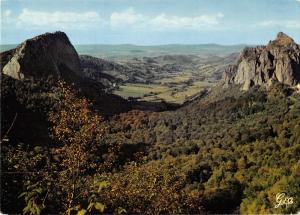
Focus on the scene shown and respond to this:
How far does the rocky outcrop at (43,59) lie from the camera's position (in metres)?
97.3

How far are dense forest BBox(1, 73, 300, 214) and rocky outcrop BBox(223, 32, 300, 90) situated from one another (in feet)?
23.6

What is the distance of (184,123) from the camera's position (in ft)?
319

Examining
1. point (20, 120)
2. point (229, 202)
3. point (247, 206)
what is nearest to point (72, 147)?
point (247, 206)

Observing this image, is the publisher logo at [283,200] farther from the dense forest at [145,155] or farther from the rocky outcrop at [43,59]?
the rocky outcrop at [43,59]

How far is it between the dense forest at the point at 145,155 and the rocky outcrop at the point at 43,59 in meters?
5.98

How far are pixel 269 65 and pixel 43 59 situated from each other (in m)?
56.5

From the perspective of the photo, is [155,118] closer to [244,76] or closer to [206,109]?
[206,109]

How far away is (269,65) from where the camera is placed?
126 meters

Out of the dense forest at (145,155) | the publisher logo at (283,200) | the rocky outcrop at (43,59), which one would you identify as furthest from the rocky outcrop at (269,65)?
the publisher logo at (283,200)

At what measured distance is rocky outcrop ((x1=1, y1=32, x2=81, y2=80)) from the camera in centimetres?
9731

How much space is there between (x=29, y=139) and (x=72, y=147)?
5519cm

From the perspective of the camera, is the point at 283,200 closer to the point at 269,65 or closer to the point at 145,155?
the point at 145,155

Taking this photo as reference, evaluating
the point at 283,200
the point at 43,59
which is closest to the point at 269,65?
the point at 43,59

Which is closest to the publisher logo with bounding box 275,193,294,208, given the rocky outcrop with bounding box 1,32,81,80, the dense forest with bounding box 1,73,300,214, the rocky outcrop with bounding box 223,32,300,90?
the dense forest with bounding box 1,73,300,214
